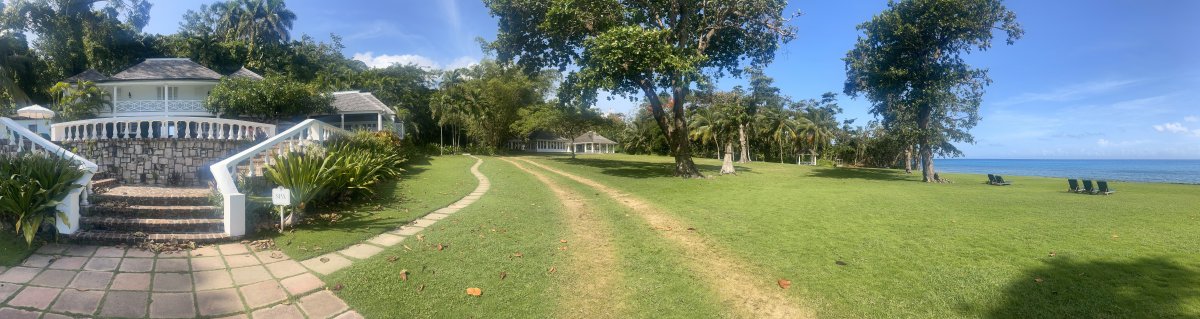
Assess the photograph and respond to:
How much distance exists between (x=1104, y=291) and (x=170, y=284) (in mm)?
8186

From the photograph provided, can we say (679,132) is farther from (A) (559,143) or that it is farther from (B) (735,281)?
(A) (559,143)

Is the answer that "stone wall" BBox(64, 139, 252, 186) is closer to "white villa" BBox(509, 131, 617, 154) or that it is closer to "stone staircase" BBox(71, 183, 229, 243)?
"stone staircase" BBox(71, 183, 229, 243)

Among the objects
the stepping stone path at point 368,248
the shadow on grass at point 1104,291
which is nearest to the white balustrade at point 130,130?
the stepping stone path at point 368,248

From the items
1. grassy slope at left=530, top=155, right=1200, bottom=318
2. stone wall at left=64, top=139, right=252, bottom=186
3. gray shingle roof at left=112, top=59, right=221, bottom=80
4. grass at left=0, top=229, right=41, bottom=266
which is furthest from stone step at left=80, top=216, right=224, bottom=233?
gray shingle roof at left=112, top=59, right=221, bottom=80

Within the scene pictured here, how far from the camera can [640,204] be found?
9.55 m

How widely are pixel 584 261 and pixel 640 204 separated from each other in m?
4.80

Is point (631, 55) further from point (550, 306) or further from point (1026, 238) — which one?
point (550, 306)

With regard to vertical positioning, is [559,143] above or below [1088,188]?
above

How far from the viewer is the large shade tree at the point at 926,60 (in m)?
17.8

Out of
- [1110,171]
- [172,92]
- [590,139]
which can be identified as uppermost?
[172,92]

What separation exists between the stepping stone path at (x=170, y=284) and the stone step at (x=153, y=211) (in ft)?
3.31

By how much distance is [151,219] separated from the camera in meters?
5.75

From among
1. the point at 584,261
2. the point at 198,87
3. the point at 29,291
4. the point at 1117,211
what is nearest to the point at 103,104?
the point at 198,87

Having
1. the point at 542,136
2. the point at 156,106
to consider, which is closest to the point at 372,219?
the point at 156,106
